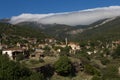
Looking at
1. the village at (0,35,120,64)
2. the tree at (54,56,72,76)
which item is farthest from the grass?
the village at (0,35,120,64)

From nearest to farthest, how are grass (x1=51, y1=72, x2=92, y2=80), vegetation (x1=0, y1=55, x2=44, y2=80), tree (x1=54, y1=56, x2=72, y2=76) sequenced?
1. vegetation (x1=0, y1=55, x2=44, y2=80)
2. grass (x1=51, y1=72, x2=92, y2=80)
3. tree (x1=54, y1=56, x2=72, y2=76)

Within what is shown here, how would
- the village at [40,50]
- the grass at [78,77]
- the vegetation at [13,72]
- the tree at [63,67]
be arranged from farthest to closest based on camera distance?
the village at [40,50] < the tree at [63,67] < the grass at [78,77] < the vegetation at [13,72]

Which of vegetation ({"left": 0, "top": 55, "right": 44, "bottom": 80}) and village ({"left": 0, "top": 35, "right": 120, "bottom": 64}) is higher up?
village ({"left": 0, "top": 35, "right": 120, "bottom": 64})

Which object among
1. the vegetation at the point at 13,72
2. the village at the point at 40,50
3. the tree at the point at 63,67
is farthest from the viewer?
the village at the point at 40,50

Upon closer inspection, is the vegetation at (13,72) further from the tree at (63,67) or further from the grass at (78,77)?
the tree at (63,67)

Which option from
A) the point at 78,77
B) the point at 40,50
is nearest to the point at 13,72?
the point at 78,77

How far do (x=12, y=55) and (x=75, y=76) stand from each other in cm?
2133

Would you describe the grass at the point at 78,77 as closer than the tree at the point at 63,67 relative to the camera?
Yes

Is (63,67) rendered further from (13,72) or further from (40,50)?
(40,50)

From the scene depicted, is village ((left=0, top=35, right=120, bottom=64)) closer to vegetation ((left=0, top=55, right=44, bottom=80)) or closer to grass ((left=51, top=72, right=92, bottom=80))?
grass ((left=51, top=72, right=92, bottom=80))

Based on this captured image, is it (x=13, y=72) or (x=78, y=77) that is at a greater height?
(x=13, y=72)

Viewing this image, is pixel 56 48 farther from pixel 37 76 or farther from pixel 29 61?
pixel 37 76

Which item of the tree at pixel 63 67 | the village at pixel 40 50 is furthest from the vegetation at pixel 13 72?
the village at pixel 40 50

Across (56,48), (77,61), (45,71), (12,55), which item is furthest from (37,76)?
(56,48)
